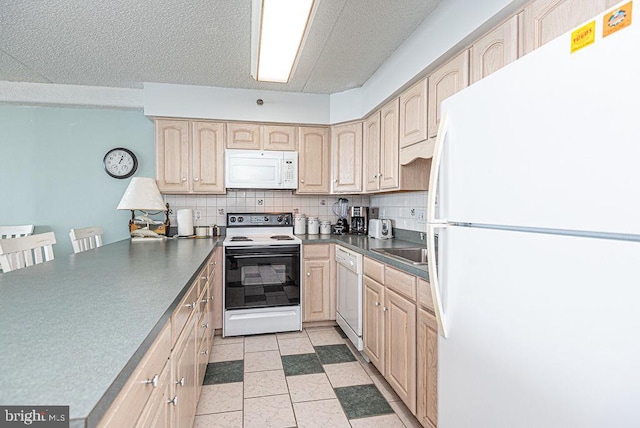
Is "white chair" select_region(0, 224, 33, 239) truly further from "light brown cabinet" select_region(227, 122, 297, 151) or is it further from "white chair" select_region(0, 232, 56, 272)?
"light brown cabinet" select_region(227, 122, 297, 151)

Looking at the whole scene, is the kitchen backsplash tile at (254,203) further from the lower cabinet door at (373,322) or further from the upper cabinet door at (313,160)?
the lower cabinet door at (373,322)

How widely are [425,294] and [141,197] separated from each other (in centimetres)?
233

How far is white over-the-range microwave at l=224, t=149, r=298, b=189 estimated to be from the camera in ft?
10.5

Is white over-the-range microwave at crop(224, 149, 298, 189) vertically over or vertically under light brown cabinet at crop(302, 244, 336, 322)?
over

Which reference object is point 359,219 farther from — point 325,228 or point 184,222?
point 184,222

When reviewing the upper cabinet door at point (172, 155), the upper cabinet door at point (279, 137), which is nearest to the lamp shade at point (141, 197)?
the upper cabinet door at point (172, 155)

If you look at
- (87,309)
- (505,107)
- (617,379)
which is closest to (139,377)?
(87,309)

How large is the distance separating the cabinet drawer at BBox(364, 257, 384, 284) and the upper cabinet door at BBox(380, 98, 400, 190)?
63 cm

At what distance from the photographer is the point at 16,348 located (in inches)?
29.1

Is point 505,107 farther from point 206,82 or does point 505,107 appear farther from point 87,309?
point 206,82

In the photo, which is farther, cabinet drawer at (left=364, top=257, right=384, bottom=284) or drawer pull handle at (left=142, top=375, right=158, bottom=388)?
cabinet drawer at (left=364, top=257, right=384, bottom=284)

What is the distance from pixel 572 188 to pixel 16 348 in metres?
1.27

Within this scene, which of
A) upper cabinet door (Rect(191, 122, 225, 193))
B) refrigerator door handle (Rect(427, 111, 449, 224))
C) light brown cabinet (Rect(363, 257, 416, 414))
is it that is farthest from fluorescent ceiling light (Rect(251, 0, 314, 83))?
light brown cabinet (Rect(363, 257, 416, 414))

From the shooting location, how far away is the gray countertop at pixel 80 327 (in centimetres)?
58
